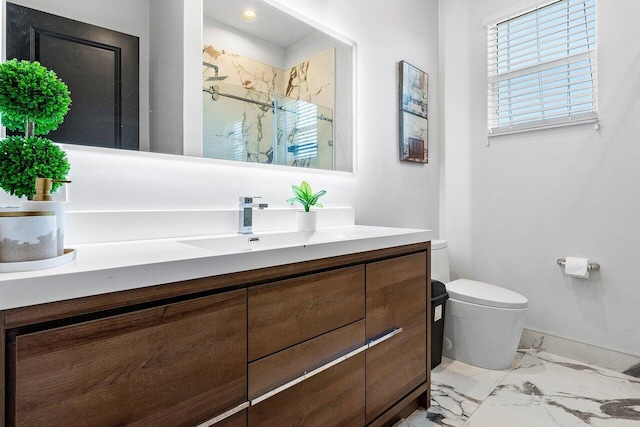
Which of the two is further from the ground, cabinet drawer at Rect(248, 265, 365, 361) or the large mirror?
the large mirror

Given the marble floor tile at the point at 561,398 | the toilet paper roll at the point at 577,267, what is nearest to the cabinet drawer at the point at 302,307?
the marble floor tile at the point at 561,398

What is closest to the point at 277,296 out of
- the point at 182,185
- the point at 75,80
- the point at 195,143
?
the point at 182,185

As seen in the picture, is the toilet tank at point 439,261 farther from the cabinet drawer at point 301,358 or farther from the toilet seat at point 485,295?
the cabinet drawer at point 301,358

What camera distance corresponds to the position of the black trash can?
6.43 ft

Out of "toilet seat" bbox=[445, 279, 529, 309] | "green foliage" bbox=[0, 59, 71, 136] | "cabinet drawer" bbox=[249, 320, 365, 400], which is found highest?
"green foliage" bbox=[0, 59, 71, 136]

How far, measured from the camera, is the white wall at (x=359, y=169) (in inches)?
45.3

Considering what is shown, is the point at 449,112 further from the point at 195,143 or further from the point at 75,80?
the point at 75,80

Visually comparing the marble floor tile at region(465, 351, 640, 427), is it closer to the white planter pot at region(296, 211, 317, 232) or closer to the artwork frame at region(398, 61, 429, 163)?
the white planter pot at region(296, 211, 317, 232)

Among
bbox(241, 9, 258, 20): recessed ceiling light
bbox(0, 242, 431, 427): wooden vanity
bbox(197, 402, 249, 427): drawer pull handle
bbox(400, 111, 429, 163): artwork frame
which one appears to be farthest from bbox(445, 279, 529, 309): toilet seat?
bbox(241, 9, 258, 20): recessed ceiling light

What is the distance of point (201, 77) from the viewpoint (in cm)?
136

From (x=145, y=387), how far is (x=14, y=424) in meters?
0.20

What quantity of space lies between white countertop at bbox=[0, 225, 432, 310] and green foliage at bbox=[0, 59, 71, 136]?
→ 0.32 metres

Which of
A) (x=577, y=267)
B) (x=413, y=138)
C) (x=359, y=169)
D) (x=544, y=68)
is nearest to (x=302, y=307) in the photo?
(x=359, y=169)

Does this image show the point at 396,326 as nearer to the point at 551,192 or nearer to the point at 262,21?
the point at 262,21
